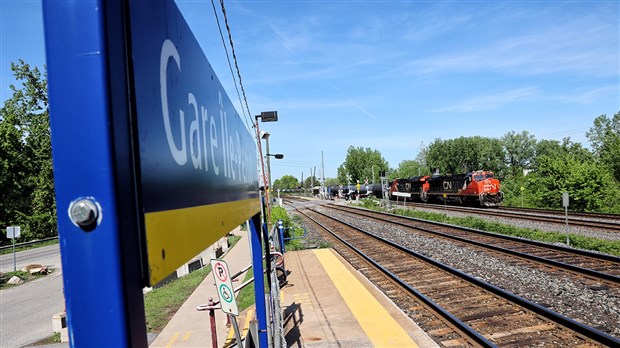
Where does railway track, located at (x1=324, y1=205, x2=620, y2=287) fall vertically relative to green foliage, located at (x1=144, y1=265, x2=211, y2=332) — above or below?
above

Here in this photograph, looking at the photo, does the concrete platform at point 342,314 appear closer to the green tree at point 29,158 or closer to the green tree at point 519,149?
the green tree at point 29,158

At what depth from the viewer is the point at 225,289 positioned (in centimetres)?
446

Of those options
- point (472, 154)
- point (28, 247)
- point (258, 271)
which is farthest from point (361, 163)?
point (258, 271)

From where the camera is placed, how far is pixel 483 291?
29.5 ft

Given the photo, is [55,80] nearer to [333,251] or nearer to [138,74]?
[138,74]

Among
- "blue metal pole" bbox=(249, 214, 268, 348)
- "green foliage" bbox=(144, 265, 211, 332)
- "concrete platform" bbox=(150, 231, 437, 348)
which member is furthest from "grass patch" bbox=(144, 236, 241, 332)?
"blue metal pole" bbox=(249, 214, 268, 348)

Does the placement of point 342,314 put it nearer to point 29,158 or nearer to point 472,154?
point 29,158

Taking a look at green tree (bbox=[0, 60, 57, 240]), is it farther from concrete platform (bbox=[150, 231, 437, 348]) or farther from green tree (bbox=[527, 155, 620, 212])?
green tree (bbox=[527, 155, 620, 212])

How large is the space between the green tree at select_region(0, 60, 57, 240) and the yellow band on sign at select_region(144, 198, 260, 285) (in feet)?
102

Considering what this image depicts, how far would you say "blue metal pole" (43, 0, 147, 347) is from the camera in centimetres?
88

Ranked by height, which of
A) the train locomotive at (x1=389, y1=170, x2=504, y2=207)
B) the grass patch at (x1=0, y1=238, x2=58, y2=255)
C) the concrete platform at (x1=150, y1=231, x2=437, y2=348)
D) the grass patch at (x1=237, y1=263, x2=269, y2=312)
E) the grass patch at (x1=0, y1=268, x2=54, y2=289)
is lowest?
the grass patch at (x1=0, y1=238, x2=58, y2=255)

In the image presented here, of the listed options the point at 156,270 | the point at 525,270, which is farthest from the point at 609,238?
the point at 156,270

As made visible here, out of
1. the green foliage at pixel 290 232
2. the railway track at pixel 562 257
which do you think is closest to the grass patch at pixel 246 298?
the green foliage at pixel 290 232

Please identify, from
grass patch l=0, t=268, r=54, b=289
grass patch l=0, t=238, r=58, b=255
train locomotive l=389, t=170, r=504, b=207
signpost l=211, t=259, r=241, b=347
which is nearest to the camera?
signpost l=211, t=259, r=241, b=347
